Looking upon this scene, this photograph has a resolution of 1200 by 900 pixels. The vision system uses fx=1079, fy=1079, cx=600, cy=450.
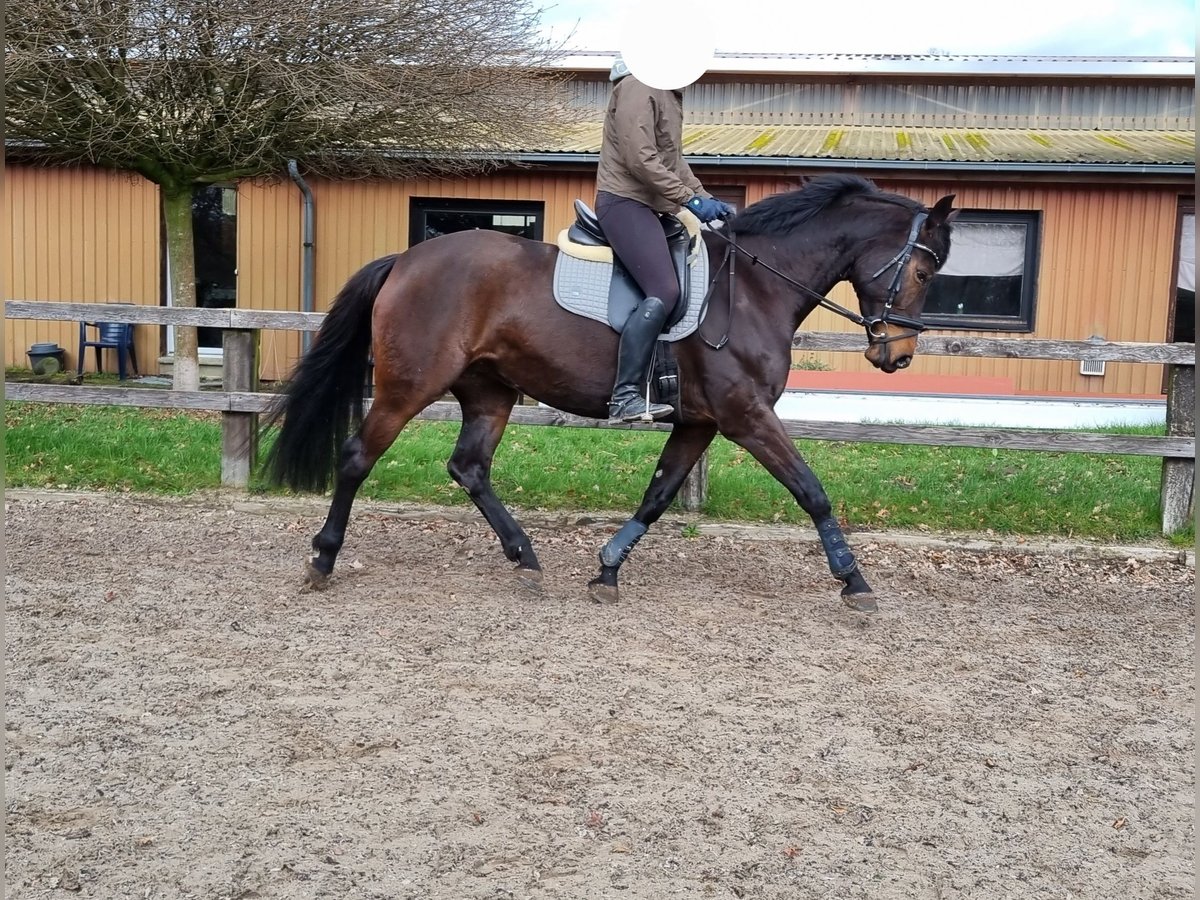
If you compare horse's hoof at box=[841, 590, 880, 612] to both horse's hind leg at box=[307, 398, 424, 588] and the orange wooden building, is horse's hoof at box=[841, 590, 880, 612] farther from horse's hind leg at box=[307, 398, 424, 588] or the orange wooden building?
the orange wooden building

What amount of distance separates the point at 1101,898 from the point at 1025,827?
0.40m

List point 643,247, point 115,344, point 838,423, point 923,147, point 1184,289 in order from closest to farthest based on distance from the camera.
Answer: point 643,247 < point 838,423 < point 1184,289 < point 115,344 < point 923,147

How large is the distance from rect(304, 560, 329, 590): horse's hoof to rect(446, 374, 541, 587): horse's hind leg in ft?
2.97

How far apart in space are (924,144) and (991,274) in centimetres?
219

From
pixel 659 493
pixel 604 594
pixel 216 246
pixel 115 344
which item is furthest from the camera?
pixel 216 246

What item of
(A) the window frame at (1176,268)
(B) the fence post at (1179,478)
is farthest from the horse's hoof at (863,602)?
(A) the window frame at (1176,268)

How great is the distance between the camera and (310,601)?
18.0ft

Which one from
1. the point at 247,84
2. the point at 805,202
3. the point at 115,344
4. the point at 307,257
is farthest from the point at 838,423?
the point at 115,344

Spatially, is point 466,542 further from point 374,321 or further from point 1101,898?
point 1101,898

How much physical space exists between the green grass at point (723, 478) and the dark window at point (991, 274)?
5037 mm

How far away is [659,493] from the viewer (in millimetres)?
5891

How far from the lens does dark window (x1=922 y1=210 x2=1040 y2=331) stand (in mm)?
14305

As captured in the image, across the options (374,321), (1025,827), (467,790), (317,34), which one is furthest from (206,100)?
(1025,827)

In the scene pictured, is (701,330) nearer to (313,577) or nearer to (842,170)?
(313,577)
